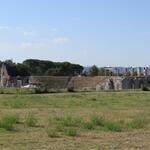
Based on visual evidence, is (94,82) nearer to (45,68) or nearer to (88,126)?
(45,68)

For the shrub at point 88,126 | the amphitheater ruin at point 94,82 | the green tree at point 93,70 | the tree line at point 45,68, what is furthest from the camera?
the tree line at point 45,68

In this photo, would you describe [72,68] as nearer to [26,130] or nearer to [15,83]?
[15,83]

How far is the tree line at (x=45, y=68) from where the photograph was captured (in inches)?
5817

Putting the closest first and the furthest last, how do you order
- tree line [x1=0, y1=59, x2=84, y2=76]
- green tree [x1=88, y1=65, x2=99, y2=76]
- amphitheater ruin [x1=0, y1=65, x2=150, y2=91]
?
amphitheater ruin [x1=0, y1=65, x2=150, y2=91] → green tree [x1=88, y1=65, x2=99, y2=76] → tree line [x1=0, y1=59, x2=84, y2=76]

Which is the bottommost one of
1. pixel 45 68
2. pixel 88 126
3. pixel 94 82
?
pixel 88 126

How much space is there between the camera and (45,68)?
156 metres

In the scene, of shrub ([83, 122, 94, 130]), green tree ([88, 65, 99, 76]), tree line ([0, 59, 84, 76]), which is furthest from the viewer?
tree line ([0, 59, 84, 76])

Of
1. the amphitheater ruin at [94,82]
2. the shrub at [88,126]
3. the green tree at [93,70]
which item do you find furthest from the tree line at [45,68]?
the shrub at [88,126]

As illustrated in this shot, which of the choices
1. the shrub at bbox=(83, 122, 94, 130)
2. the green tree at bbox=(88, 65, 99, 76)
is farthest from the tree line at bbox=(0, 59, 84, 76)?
the shrub at bbox=(83, 122, 94, 130)

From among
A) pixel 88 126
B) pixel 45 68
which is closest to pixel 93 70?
pixel 45 68

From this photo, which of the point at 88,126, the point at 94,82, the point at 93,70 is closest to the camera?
the point at 88,126

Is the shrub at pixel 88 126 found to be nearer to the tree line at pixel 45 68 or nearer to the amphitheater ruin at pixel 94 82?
the amphitheater ruin at pixel 94 82

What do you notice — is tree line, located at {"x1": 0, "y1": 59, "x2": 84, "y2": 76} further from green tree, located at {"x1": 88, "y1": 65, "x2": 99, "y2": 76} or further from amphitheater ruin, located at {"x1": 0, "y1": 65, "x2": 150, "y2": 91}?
amphitheater ruin, located at {"x1": 0, "y1": 65, "x2": 150, "y2": 91}

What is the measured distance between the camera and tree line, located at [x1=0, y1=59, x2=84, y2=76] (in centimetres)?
14775
